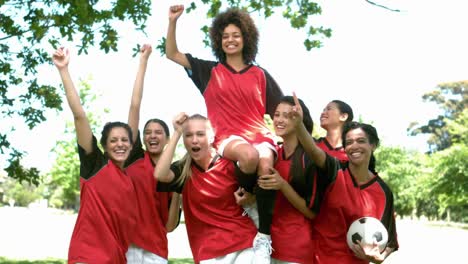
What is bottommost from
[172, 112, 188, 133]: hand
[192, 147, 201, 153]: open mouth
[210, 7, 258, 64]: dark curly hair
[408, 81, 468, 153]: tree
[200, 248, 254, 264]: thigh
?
[200, 248, 254, 264]: thigh

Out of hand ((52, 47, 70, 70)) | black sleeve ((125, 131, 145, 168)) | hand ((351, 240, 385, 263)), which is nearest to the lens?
hand ((351, 240, 385, 263))

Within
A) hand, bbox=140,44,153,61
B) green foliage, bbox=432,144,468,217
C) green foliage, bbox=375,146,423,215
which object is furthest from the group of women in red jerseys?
green foliage, bbox=375,146,423,215

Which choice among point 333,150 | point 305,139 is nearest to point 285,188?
point 305,139

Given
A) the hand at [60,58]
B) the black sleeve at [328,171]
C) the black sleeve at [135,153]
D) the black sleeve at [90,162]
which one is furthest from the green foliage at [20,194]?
the black sleeve at [328,171]

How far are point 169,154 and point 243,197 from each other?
70cm

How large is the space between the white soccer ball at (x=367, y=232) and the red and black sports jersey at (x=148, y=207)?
1743 millimetres

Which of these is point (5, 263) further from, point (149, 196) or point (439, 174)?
point (439, 174)

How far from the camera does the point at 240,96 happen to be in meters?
5.37

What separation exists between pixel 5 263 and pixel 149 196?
10.8 m

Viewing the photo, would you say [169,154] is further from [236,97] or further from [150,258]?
[150,258]

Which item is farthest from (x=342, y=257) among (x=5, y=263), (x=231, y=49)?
(x=5, y=263)

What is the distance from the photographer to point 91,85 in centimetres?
4684

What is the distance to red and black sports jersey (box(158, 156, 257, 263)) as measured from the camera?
5012 millimetres

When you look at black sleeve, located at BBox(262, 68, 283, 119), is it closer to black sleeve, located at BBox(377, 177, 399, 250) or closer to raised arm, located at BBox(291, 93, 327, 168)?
raised arm, located at BBox(291, 93, 327, 168)
